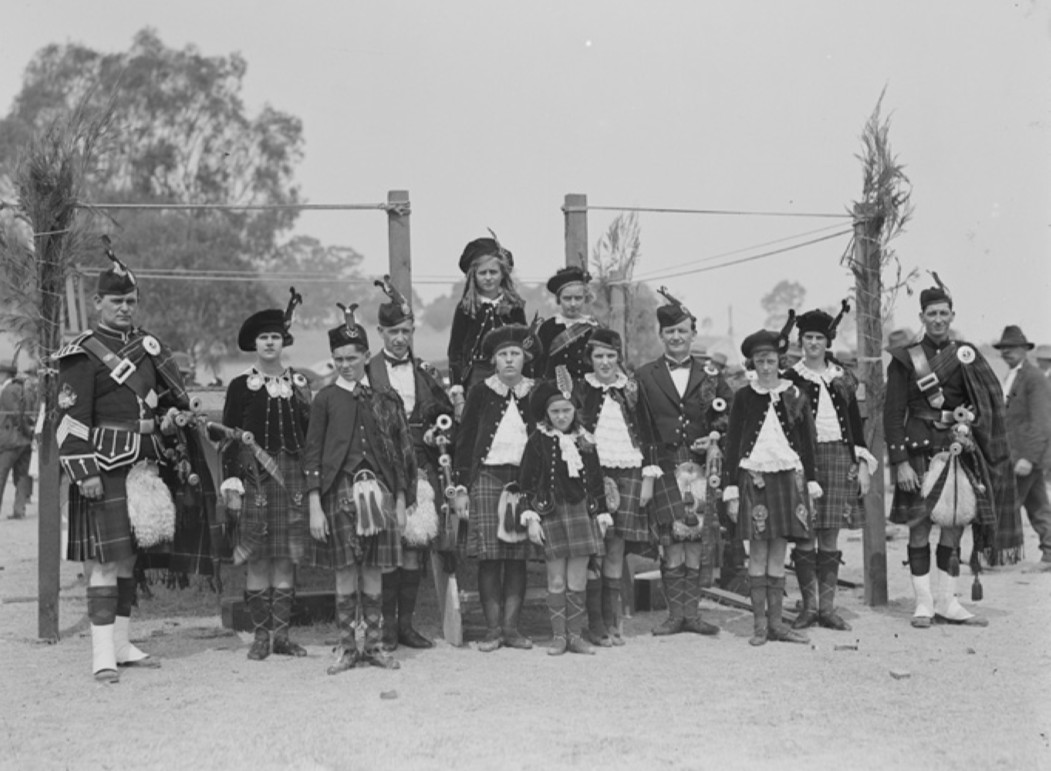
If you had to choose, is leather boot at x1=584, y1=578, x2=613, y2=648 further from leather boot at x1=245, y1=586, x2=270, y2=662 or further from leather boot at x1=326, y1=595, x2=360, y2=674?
leather boot at x1=245, y1=586, x2=270, y2=662

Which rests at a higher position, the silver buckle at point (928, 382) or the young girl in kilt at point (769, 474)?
the silver buckle at point (928, 382)

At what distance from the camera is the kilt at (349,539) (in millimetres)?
6383

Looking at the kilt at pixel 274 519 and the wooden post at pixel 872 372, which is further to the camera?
the wooden post at pixel 872 372

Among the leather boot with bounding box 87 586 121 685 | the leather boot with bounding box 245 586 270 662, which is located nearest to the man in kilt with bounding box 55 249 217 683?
the leather boot with bounding box 87 586 121 685

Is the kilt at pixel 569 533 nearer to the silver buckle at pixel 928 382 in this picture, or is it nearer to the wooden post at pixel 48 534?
the silver buckle at pixel 928 382

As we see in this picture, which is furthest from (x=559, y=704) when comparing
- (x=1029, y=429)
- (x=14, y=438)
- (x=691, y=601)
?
(x=14, y=438)

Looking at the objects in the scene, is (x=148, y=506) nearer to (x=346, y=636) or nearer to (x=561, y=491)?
(x=346, y=636)

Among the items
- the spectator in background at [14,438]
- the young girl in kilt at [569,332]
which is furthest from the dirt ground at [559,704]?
the spectator in background at [14,438]

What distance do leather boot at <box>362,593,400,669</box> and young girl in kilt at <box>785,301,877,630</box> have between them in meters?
2.73

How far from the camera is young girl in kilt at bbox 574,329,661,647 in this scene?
695cm

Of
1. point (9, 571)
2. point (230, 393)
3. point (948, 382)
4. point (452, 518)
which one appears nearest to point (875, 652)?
→ point (948, 382)

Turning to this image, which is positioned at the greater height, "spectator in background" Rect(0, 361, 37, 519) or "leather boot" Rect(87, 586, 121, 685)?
"spectator in background" Rect(0, 361, 37, 519)

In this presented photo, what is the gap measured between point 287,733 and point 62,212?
13.2 feet

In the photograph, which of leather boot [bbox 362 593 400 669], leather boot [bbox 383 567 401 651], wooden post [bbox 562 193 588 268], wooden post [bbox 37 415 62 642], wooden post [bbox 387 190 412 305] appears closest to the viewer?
leather boot [bbox 362 593 400 669]
